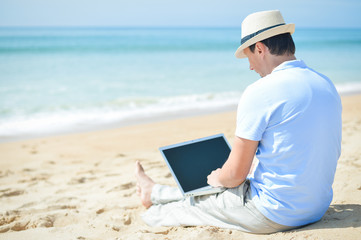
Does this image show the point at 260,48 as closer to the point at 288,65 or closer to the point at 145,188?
the point at 288,65

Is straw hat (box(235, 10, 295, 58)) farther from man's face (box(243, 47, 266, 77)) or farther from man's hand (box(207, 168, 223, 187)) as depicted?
man's hand (box(207, 168, 223, 187))

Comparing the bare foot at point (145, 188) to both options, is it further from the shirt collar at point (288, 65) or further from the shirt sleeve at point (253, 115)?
the shirt collar at point (288, 65)

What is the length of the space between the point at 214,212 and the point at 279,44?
3.68ft

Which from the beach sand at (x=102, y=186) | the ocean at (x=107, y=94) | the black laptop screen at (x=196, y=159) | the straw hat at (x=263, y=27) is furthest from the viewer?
the ocean at (x=107, y=94)

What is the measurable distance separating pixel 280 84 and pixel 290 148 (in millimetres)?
343

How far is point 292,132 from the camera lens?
182cm

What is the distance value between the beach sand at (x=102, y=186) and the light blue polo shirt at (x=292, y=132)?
27 cm

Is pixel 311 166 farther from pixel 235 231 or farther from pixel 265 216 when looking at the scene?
pixel 235 231

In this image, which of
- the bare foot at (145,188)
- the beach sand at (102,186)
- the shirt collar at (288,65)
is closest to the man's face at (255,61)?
the shirt collar at (288,65)

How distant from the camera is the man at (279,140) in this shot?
5.88 ft

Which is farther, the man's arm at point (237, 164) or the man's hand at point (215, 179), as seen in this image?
the man's hand at point (215, 179)

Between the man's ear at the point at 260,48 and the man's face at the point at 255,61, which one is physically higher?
the man's ear at the point at 260,48

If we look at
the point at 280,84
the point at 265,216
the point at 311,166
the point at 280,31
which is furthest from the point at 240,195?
the point at 280,31

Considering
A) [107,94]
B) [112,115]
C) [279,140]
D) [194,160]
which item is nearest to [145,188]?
[194,160]
